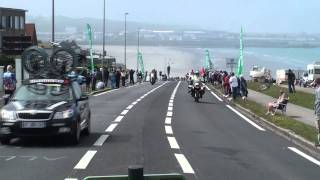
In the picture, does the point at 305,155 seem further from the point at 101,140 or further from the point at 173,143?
the point at 101,140

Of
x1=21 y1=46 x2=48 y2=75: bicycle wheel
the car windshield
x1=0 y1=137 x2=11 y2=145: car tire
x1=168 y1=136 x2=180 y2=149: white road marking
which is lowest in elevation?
x1=168 y1=136 x2=180 y2=149: white road marking

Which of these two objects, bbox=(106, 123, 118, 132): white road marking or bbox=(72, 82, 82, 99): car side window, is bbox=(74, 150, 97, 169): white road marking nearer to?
bbox=(72, 82, 82, 99): car side window

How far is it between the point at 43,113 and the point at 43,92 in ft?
4.49

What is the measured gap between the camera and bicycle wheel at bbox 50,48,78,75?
60.1 ft

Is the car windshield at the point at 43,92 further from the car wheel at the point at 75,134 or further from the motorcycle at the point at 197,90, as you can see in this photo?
the motorcycle at the point at 197,90

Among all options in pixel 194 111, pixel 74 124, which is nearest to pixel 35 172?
pixel 74 124

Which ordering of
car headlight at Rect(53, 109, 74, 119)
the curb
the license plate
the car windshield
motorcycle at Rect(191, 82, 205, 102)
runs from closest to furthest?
the license plate
car headlight at Rect(53, 109, 74, 119)
the car windshield
the curb
motorcycle at Rect(191, 82, 205, 102)

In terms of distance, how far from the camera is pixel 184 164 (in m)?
12.2

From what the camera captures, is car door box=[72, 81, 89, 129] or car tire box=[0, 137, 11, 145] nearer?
car tire box=[0, 137, 11, 145]

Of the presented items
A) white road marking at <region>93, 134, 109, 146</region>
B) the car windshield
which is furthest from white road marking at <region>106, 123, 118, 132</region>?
the car windshield

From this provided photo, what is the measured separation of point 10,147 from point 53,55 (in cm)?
444

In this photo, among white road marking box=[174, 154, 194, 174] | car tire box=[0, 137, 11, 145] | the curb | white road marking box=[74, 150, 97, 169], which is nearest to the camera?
white road marking box=[174, 154, 194, 174]

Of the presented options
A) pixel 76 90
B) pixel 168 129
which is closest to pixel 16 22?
pixel 168 129

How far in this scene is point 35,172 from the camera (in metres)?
11.0
